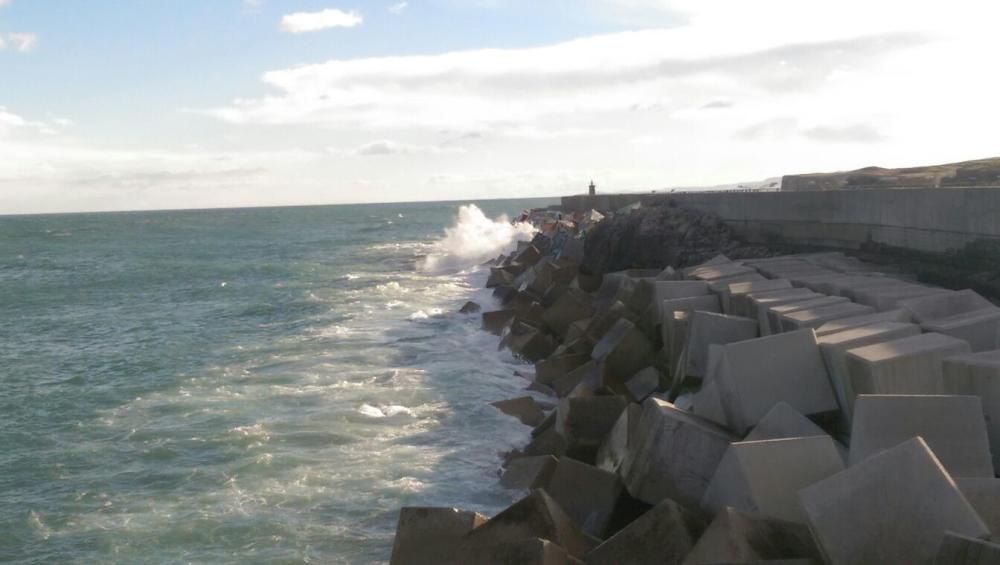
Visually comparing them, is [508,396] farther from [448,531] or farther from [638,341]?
[448,531]

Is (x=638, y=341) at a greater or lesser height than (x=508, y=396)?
greater

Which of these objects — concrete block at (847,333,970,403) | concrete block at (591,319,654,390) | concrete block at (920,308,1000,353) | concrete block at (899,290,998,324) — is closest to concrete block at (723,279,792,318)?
concrete block at (591,319,654,390)

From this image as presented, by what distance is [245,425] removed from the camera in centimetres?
892

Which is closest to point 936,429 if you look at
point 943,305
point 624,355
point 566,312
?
point 943,305

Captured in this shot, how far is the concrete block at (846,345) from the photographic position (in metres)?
5.02

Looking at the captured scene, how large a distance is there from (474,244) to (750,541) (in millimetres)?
28041

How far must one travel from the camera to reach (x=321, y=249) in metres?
41.8

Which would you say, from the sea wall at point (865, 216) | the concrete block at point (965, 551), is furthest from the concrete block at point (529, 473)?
the sea wall at point (865, 216)

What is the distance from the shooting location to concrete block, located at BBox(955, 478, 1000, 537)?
344 centimetres

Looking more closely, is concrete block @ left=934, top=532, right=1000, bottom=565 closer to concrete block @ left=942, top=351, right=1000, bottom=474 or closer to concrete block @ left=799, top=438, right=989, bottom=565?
concrete block @ left=799, top=438, right=989, bottom=565

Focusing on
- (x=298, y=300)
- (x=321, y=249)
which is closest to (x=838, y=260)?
(x=298, y=300)

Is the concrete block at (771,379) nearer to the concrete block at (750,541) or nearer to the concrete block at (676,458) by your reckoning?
the concrete block at (676,458)

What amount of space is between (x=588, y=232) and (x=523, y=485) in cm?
1131

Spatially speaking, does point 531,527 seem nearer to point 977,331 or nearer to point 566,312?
point 977,331
